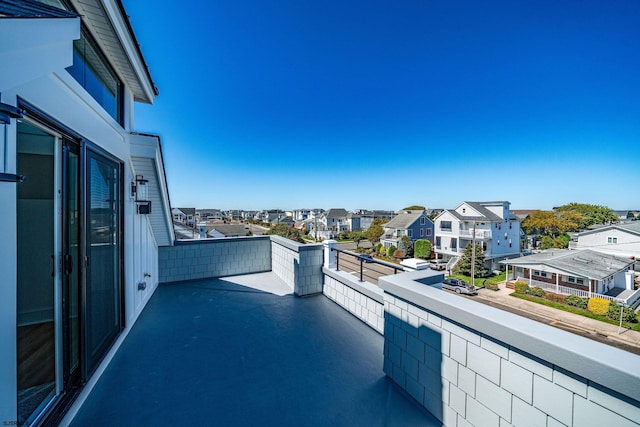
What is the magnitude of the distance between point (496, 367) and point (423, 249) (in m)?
20.8

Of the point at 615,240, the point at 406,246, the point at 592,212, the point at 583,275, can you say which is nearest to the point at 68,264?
the point at 583,275

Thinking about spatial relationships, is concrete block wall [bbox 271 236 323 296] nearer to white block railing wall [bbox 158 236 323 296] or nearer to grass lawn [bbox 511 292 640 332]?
white block railing wall [bbox 158 236 323 296]

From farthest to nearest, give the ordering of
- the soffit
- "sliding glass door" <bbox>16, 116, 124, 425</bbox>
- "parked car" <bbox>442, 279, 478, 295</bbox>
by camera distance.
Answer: "parked car" <bbox>442, 279, 478, 295</bbox>, the soffit, "sliding glass door" <bbox>16, 116, 124, 425</bbox>

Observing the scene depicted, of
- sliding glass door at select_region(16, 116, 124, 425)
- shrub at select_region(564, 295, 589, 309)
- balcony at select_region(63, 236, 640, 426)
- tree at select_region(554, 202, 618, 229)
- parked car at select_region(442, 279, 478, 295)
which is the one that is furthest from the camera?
tree at select_region(554, 202, 618, 229)

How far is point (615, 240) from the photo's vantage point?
18.1 metres

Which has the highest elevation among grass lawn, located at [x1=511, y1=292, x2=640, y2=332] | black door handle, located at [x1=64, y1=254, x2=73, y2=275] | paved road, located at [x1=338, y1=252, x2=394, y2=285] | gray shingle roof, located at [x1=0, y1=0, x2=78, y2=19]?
gray shingle roof, located at [x1=0, y1=0, x2=78, y2=19]

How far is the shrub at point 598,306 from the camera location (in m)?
9.65

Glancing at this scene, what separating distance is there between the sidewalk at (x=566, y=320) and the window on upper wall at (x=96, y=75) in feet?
36.4

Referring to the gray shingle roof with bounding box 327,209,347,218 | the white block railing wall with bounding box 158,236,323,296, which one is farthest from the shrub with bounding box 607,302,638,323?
the gray shingle roof with bounding box 327,209,347,218

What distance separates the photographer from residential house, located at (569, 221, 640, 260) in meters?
17.1

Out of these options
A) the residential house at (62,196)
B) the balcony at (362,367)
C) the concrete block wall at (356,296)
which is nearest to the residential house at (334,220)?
the concrete block wall at (356,296)

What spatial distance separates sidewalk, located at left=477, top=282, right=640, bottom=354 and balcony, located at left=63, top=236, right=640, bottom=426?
813cm

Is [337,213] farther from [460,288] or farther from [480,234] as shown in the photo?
[460,288]

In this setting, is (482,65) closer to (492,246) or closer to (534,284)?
(534,284)
